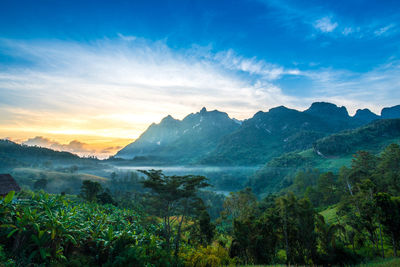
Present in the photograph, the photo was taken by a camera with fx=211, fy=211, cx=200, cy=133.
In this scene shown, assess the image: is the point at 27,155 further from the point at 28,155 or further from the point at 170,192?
the point at 170,192

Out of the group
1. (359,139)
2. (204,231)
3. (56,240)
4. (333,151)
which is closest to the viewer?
(56,240)

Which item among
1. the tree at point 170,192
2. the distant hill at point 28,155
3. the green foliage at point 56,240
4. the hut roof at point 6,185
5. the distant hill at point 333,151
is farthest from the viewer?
the distant hill at point 28,155

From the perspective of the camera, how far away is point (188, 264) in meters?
9.99

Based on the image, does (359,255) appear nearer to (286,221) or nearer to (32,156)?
(286,221)

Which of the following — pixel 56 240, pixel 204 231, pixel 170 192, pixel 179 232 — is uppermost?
pixel 56 240

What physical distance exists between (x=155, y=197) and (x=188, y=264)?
18.3ft

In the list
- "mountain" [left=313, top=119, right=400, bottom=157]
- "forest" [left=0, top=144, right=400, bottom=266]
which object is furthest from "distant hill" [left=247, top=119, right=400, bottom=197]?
"forest" [left=0, top=144, right=400, bottom=266]

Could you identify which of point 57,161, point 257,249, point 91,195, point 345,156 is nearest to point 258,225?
point 257,249

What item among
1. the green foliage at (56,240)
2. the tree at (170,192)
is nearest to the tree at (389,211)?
the tree at (170,192)

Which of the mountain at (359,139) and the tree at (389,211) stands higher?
the mountain at (359,139)

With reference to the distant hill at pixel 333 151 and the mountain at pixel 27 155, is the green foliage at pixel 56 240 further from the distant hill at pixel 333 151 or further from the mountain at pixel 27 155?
the mountain at pixel 27 155

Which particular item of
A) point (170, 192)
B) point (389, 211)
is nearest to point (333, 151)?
point (389, 211)

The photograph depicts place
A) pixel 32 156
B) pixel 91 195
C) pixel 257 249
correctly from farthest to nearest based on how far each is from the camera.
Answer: pixel 32 156
pixel 91 195
pixel 257 249

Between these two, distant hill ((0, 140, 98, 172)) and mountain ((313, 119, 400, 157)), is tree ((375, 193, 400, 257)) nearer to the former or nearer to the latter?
mountain ((313, 119, 400, 157))
